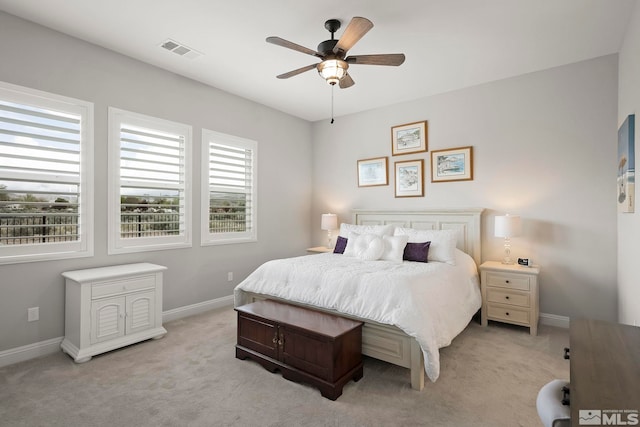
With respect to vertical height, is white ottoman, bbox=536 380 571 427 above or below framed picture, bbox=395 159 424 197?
below

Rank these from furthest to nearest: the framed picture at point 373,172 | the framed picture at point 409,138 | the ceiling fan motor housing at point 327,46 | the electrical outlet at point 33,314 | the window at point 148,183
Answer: the framed picture at point 373,172 → the framed picture at point 409,138 → the window at point 148,183 → the electrical outlet at point 33,314 → the ceiling fan motor housing at point 327,46

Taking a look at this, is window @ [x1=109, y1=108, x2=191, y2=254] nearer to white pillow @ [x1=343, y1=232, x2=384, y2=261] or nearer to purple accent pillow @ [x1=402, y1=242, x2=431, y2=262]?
white pillow @ [x1=343, y1=232, x2=384, y2=261]

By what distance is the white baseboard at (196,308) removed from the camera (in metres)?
3.87

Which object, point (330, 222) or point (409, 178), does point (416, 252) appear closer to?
point (409, 178)

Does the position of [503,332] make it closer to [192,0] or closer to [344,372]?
[344,372]

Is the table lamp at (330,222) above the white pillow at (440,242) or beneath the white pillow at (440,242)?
above

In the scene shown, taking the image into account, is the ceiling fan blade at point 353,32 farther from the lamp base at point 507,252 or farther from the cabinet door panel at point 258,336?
the lamp base at point 507,252

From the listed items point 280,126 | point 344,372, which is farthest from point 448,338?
point 280,126

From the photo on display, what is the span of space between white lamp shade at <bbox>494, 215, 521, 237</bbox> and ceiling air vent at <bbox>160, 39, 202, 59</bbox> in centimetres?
384

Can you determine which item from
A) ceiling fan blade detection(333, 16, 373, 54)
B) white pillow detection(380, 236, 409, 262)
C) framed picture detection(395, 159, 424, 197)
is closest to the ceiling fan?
ceiling fan blade detection(333, 16, 373, 54)

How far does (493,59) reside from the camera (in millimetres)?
3545

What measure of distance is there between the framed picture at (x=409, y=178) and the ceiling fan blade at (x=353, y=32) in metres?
2.53

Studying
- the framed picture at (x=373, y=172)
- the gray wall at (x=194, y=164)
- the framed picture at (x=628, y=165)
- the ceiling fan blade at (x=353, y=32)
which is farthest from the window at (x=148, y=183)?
the framed picture at (x=628, y=165)

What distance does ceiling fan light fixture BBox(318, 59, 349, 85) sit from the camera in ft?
9.02
